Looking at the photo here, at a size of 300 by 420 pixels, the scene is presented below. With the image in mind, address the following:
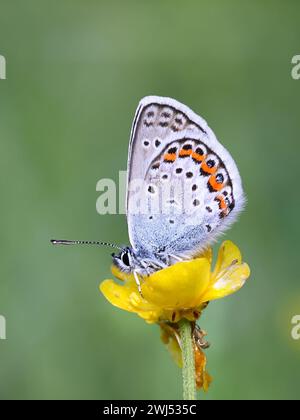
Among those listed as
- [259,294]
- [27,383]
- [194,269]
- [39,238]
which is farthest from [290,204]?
[194,269]

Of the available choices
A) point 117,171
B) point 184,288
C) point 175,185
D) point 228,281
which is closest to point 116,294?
point 184,288

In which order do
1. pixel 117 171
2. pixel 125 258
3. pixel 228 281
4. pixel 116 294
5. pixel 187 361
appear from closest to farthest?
pixel 187 361
pixel 228 281
pixel 116 294
pixel 125 258
pixel 117 171

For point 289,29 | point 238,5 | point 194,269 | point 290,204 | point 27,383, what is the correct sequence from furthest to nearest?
point 238,5
point 289,29
point 290,204
point 27,383
point 194,269

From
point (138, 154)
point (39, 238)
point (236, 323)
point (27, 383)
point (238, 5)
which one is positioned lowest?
point (27, 383)

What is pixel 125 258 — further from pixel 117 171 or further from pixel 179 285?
pixel 117 171

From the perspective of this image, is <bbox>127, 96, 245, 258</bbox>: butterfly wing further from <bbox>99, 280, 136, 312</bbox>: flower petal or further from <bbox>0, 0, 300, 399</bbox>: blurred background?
<bbox>0, 0, 300, 399</bbox>: blurred background

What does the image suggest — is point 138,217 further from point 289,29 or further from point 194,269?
point 289,29

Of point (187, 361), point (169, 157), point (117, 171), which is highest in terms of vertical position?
point (117, 171)
